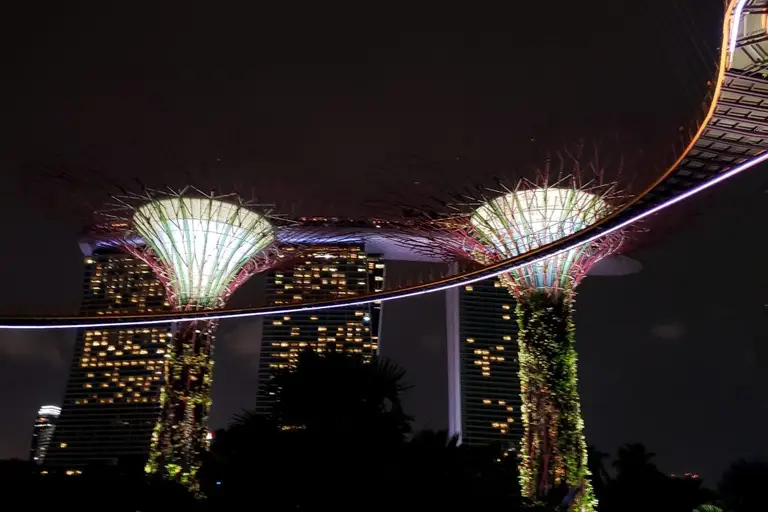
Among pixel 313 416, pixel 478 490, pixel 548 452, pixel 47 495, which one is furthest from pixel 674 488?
pixel 47 495

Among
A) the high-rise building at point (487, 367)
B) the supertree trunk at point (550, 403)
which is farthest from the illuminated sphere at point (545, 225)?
the high-rise building at point (487, 367)

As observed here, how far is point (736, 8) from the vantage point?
9969 mm

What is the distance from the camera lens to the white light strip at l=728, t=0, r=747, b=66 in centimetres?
994

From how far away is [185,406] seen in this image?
20.5 m

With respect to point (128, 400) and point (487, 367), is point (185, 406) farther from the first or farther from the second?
point (128, 400)

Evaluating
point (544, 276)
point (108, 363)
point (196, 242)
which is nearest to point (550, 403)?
→ point (544, 276)

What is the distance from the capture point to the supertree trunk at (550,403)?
57.7ft

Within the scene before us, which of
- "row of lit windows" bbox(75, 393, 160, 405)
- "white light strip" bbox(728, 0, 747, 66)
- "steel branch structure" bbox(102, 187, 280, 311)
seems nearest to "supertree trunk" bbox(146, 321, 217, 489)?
"steel branch structure" bbox(102, 187, 280, 311)

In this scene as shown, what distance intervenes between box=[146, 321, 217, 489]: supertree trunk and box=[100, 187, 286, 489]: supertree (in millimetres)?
27

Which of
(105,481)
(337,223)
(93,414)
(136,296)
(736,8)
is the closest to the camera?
(736,8)

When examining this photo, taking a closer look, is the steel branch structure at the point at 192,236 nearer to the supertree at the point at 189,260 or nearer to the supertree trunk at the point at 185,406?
the supertree at the point at 189,260

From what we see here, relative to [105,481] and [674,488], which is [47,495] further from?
[674,488]

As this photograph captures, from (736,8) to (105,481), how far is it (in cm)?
1483

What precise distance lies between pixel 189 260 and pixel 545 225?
10295 millimetres
